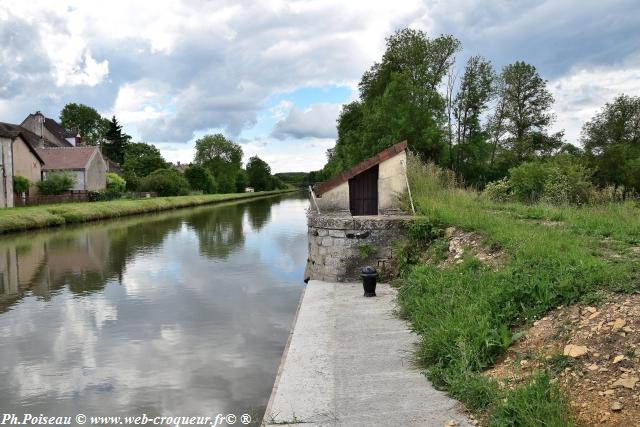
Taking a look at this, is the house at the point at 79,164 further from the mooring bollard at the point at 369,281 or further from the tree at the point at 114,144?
the mooring bollard at the point at 369,281

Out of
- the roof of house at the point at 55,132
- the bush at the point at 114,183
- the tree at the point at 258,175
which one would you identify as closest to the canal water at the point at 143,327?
the bush at the point at 114,183

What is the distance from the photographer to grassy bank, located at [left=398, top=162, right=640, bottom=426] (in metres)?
4.38

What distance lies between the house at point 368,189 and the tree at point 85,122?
70.0m

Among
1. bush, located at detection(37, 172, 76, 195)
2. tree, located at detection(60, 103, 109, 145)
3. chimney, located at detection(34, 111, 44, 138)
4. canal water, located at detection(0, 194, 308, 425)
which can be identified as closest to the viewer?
canal water, located at detection(0, 194, 308, 425)

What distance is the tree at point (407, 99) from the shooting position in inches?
1198

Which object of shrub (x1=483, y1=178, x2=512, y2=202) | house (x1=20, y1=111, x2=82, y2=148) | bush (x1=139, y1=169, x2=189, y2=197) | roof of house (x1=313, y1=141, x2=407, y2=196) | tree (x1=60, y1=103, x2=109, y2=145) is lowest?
shrub (x1=483, y1=178, x2=512, y2=202)

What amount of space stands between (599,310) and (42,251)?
64.0 ft

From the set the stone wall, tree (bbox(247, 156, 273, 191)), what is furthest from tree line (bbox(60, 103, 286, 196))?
the stone wall

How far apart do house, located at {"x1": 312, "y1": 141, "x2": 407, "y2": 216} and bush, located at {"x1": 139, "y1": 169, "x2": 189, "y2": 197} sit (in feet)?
147

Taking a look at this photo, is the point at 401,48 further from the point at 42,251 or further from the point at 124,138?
the point at 124,138

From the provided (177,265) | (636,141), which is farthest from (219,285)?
(636,141)

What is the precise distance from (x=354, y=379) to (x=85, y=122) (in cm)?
8160

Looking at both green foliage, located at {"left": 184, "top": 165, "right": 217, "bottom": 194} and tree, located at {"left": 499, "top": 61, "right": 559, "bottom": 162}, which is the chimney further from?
tree, located at {"left": 499, "top": 61, "right": 559, "bottom": 162}

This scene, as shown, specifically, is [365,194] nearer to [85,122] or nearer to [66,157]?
[66,157]
